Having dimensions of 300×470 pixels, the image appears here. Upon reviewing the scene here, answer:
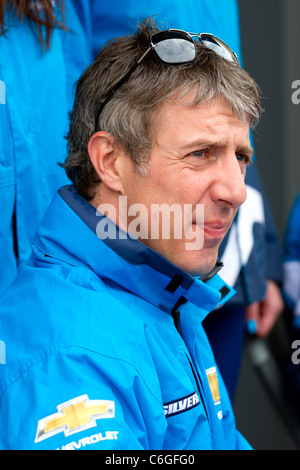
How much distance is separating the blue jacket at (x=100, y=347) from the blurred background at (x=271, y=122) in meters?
1.83

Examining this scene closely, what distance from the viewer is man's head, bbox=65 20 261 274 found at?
4.63 ft

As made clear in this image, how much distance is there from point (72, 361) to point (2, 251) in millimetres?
638

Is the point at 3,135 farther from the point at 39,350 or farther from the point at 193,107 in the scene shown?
the point at 39,350

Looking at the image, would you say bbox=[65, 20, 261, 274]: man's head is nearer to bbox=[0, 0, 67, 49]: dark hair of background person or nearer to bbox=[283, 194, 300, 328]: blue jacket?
bbox=[0, 0, 67, 49]: dark hair of background person

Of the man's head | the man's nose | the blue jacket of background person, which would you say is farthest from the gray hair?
the blue jacket of background person

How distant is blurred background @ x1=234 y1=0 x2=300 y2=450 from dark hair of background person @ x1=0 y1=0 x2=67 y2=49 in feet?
5.04

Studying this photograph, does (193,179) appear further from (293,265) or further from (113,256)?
(293,265)

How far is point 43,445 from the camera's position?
1.12m

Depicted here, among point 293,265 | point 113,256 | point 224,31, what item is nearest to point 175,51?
point 113,256

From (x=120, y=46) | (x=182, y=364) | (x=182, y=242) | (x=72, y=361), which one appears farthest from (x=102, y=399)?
(x=120, y=46)

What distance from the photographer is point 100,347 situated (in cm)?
122

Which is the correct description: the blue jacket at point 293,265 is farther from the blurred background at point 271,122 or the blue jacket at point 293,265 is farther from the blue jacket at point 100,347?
the blue jacket at point 100,347

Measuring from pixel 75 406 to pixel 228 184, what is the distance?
0.56m

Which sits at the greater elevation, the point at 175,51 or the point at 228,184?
the point at 175,51
